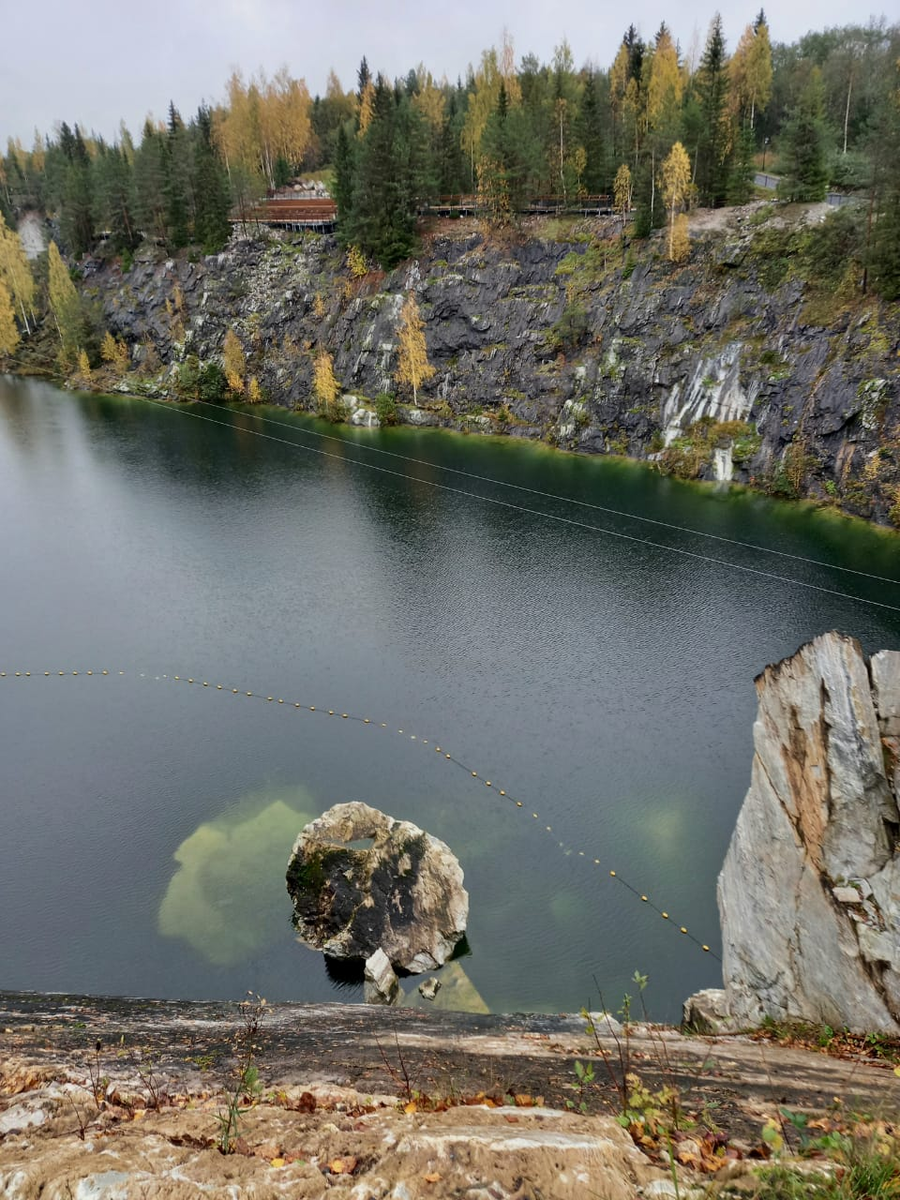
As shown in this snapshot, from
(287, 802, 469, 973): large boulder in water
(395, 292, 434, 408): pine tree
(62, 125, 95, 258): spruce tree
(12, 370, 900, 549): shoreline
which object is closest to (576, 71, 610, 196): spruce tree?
(395, 292, 434, 408): pine tree

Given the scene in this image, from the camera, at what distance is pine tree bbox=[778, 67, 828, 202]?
48.2 meters

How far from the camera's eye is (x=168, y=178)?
78125 mm

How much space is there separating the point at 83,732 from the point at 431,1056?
→ 814 inches

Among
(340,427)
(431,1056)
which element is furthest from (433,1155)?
(340,427)

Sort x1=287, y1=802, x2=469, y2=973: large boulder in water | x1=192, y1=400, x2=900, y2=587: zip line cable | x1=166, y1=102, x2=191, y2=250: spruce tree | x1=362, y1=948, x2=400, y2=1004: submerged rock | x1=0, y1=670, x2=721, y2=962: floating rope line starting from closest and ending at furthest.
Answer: x1=362, y1=948, x2=400, y2=1004: submerged rock
x1=287, y1=802, x2=469, y2=973: large boulder in water
x1=0, y1=670, x2=721, y2=962: floating rope line
x1=192, y1=400, x2=900, y2=587: zip line cable
x1=166, y1=102, x2=191, y2=250: spruce tree

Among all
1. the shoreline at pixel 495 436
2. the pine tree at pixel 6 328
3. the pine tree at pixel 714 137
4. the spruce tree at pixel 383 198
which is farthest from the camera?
the pine tree at pixel 6 328

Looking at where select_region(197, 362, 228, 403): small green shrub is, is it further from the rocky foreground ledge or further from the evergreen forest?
the rocky foreground ledge

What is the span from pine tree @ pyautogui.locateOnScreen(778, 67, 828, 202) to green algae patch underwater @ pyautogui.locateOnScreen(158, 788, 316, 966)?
5377 centimetres

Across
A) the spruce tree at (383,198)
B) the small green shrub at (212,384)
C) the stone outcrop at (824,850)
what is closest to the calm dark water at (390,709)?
the stone outcrop at (824,850)

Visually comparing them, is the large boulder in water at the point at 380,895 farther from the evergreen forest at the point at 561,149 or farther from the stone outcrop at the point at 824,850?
the evergreen forest at the point at 561,149

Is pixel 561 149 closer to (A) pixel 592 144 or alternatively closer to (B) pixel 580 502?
(A) pixel 592 144

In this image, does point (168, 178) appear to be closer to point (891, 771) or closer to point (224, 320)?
point (224, 320)

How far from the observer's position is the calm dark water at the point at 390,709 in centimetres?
1747

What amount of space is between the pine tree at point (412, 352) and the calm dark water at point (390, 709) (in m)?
20.1
